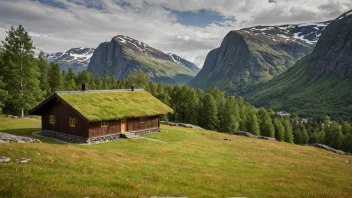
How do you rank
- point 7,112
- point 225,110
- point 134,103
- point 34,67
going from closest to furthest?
point 134,103 < point 34,67 < point 7,112 < point 225,110

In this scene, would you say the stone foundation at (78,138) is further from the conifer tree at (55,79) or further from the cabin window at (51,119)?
the conifer tree at (55,79)

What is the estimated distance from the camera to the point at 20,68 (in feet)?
177

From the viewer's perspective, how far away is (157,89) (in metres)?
109

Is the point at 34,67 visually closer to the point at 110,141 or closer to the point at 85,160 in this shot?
the point at 110,141

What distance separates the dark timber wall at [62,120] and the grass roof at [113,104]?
62.6 inches

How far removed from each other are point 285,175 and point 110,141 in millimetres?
24894

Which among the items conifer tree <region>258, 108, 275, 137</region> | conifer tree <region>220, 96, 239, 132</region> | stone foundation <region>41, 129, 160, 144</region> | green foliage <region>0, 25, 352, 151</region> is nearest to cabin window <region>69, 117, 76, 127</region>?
stone foundation <region>41, 129, 160, 144</region>

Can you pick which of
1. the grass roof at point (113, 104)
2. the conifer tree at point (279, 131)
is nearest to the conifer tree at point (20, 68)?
the grass roof at point (113, 104)

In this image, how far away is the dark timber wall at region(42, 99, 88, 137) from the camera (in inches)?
1531

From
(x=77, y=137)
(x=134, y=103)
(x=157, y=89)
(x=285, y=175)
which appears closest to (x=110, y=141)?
(x=77, y=137)

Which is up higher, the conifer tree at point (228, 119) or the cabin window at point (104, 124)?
Answer: the cabin window at point (104, 124)

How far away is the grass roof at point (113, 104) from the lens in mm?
39438

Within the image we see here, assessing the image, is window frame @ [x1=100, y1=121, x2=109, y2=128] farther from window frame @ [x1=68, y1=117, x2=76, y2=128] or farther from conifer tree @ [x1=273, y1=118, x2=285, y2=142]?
conifer tree @ [x1=273, y1=118, x2=285, y2=142]

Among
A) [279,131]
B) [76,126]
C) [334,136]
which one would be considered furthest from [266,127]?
[76,126]
